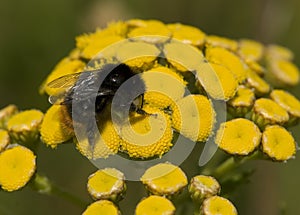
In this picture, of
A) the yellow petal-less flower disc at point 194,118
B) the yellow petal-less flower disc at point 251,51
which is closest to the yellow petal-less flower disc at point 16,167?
the yellow petal-less flower disc at point 194,118

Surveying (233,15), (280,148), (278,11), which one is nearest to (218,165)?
(280,148)

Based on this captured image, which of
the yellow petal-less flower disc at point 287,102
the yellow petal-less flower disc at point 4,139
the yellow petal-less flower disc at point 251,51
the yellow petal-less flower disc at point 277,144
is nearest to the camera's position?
the yellow petal-less flower disc at point 277,144

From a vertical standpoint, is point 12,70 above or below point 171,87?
below

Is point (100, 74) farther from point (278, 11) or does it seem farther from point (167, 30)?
point (278, 11)

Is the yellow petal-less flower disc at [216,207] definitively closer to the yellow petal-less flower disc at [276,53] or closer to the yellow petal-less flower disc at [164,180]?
the yellow petal-less flower disc at [164,180]

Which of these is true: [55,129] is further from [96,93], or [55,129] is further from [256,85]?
[256,85]

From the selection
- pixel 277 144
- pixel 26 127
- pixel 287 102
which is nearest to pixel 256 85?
pixel 287 102

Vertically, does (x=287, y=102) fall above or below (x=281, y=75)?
above
